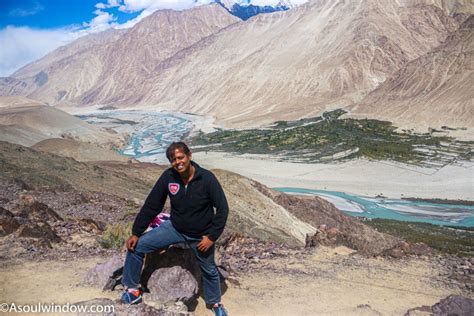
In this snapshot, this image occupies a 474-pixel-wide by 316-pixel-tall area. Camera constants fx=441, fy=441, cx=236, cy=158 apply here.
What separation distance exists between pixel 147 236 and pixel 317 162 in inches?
1699

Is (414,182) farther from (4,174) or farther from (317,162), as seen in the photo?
(4,174)

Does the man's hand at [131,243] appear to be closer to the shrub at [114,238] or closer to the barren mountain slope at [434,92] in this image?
the shrub at [114,238]

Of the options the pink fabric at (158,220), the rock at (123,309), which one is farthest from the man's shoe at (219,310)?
the pink fabric at (158,220)

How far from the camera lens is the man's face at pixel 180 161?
15.9 feet

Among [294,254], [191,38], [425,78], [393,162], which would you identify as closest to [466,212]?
[393,162]

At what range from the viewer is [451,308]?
6.07m

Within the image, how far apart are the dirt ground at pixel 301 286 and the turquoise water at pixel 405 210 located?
2138cm

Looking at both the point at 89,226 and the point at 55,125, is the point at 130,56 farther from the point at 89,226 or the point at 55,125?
the point at 89,226

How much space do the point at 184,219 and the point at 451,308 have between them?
3937 mm

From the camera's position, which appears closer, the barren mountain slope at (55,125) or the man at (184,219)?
the man at (184,219)

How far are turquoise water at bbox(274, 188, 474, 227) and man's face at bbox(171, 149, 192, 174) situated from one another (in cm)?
2588

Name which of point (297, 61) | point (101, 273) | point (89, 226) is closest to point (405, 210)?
point (89, 226)

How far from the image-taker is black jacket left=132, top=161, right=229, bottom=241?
4.93 m

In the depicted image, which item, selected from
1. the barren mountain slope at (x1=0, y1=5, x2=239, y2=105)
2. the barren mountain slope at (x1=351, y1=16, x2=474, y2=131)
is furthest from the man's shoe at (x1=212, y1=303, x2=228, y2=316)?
the barren mountain slope at (x1=0, y1=5, x2=239, y2=105)
